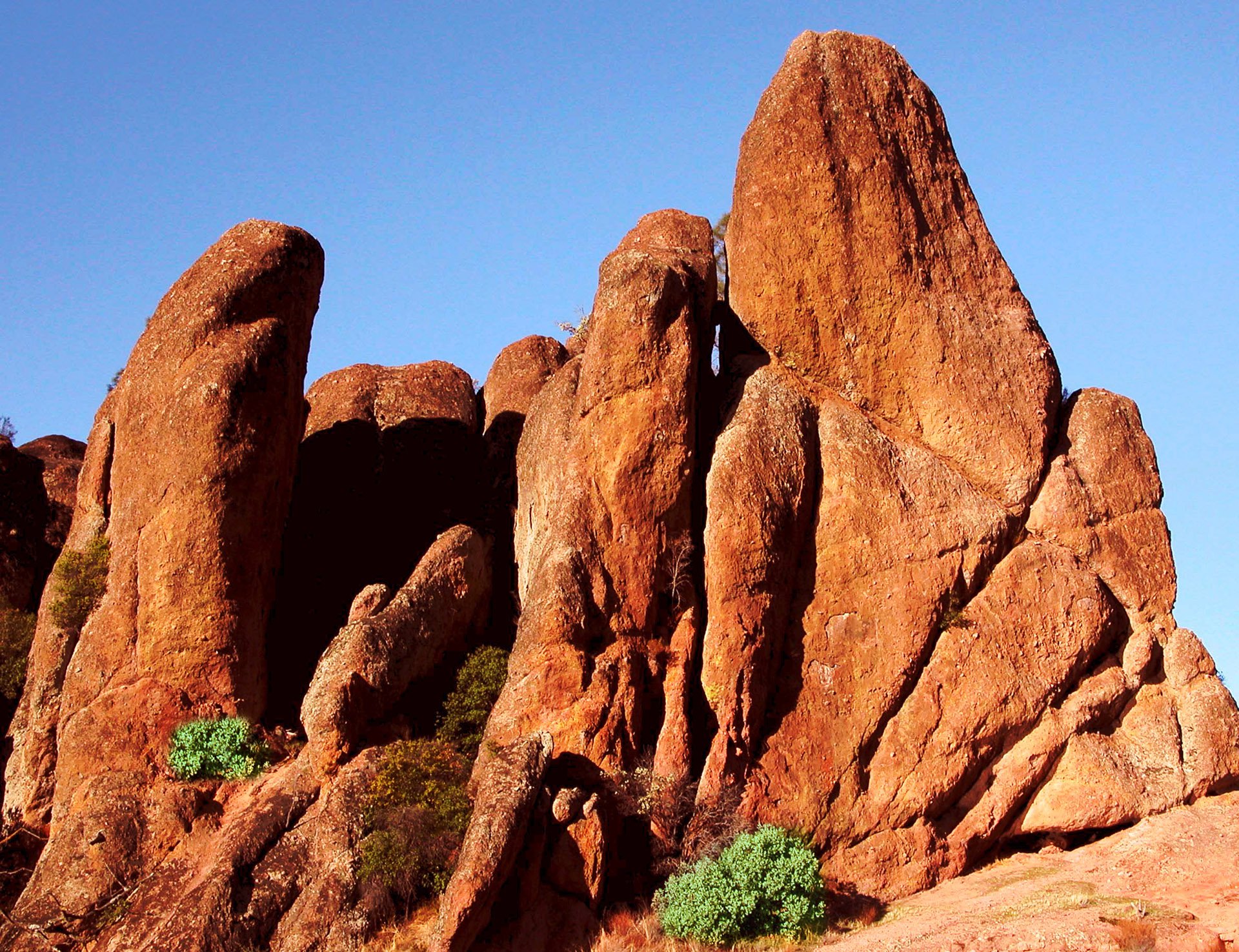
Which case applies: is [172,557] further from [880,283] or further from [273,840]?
[880,283]

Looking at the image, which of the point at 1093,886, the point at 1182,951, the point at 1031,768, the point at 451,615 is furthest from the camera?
the point at 451,615

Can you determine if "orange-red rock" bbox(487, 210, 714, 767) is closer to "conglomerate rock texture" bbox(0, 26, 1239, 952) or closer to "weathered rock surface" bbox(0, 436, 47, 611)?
"conglomerate rock texture" bbox(0, 26, 1239, 952)

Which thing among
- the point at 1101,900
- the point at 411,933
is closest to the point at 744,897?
the point at 411,933

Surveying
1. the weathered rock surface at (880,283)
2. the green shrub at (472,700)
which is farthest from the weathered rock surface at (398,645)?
the weathered rock surface at (880,283)

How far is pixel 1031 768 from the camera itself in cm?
2138

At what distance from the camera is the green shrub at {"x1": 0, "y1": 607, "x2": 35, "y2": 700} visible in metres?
25.8

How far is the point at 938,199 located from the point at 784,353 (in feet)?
13.7

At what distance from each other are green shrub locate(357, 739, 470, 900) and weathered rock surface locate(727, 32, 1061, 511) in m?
8.65

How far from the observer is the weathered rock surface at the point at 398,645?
→ 20812 mm

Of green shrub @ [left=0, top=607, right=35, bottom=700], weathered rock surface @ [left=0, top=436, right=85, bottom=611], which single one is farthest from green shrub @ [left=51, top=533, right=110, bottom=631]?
weathered rock surface @ [left=0, top=436, right=85, bottom=611]

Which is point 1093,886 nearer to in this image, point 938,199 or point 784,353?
point 784,353

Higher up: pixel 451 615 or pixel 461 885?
pixel 451 615

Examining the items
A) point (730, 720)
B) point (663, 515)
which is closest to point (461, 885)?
point (730, 720)

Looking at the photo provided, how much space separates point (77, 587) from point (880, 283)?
13.9 meters
